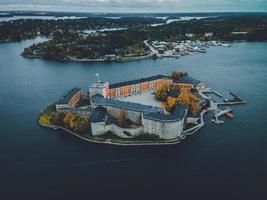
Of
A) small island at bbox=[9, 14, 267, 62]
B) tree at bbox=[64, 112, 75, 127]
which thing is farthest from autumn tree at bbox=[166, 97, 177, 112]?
small island at bbox=[9, 14, 267, 62]

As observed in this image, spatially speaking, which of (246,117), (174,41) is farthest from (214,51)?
(246,117)

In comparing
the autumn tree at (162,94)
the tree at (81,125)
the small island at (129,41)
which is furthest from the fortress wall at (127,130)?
the small island at (129,41)

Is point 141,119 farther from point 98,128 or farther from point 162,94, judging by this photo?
point 162,94

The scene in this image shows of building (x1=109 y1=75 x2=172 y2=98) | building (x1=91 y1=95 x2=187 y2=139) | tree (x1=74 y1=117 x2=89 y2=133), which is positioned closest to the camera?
building (x1=91 y1=95 x2=187 y2=139)

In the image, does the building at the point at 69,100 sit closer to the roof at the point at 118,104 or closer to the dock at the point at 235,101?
the roof at the point at 118,104

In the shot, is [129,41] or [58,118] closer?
[58,118]

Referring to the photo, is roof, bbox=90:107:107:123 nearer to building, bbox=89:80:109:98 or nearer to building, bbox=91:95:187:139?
building, bbox=91:95:187:139

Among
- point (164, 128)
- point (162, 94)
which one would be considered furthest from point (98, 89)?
point (164, 128)
